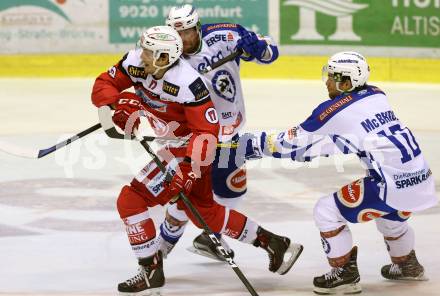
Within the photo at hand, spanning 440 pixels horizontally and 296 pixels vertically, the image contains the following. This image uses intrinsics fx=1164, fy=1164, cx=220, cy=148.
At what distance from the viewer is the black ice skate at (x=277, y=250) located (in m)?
6.20

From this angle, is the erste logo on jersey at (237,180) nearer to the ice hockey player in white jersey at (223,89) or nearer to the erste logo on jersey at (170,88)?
the ice hockey player in white jersey at (223,89)

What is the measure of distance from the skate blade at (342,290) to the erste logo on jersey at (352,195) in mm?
439

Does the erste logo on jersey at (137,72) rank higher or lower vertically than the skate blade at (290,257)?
higher

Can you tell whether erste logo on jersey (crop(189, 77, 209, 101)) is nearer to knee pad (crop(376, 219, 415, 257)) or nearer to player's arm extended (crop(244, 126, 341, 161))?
player's arm extended (crop(244, 126, 341, 161))

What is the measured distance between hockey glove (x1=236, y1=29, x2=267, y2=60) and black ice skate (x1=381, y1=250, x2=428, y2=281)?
1413 millimetres

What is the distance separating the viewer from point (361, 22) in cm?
1277

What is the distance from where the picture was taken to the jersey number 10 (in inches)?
224

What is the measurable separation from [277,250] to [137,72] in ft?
3.97

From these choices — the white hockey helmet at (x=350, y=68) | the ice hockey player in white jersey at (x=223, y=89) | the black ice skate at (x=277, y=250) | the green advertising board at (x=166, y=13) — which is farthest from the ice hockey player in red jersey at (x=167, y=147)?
the green advertising board at (x=166, y=13)

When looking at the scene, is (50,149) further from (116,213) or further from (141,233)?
(116,213)

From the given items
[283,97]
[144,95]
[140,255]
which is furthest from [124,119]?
[283,97]

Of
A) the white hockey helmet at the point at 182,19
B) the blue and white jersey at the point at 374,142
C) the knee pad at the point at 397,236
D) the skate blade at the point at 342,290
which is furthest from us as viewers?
the white hockey helmet at the point at 182,19

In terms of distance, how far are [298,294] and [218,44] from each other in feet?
5.18

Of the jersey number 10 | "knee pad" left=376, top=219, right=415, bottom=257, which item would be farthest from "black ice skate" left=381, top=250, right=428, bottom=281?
the jersey number 10
